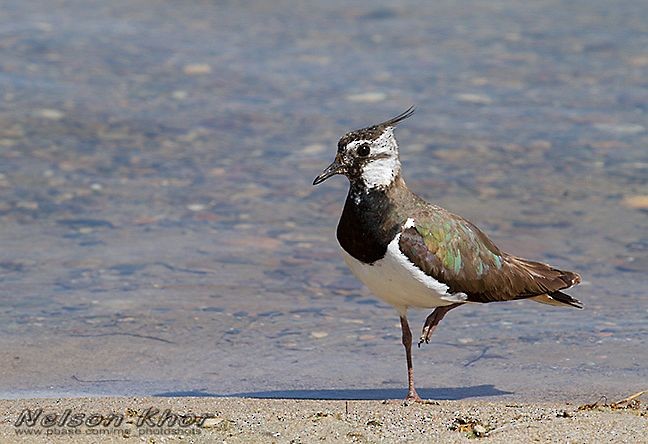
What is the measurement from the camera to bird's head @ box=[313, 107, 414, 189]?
556cm

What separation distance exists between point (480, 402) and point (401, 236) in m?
0.87

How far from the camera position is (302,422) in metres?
5.00

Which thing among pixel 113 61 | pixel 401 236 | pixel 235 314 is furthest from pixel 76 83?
pixel 401 236

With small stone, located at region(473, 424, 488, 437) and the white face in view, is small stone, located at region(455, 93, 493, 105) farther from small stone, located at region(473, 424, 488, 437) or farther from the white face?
small stone, located at region(473, 424, 488, 437)

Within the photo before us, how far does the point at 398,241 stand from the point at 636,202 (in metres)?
3.96

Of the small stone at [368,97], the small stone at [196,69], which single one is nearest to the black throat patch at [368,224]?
the small stone at [368,97]

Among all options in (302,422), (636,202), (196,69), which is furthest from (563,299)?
(196,69)

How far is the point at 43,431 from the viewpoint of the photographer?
4930mm

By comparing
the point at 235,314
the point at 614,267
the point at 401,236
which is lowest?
the point at 235,314

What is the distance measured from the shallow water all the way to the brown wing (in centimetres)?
53

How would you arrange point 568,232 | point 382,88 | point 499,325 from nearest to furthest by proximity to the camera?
point 499,325
point 568,232
point 382,88

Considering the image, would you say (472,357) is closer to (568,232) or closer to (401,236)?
(401,236)

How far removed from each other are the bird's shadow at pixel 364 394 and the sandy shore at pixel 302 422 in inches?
18.0

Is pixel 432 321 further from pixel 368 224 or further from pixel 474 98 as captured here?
pixel 474 98
